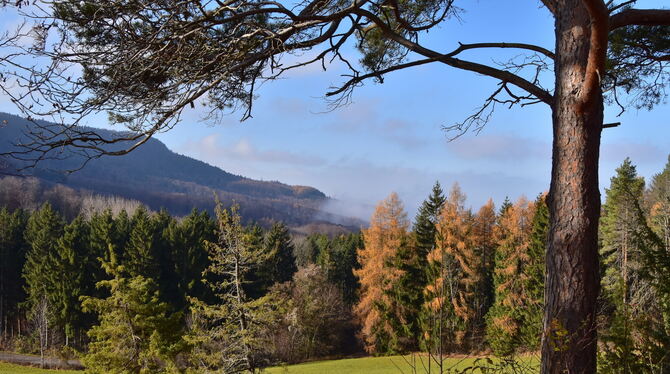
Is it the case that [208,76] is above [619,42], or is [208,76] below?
below

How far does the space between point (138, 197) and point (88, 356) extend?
425ft

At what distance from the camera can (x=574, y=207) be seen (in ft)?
12.7

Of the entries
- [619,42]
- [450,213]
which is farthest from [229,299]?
[450,213]

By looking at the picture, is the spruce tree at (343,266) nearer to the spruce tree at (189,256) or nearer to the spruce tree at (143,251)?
the spruce tree at (189,256)

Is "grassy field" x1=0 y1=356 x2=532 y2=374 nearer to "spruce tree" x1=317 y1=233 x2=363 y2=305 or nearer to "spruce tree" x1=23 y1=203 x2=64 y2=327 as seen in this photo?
"spruce tree" x1=23 y1=203 x2=64 y2=327

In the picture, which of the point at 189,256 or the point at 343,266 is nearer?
the point at 189,256

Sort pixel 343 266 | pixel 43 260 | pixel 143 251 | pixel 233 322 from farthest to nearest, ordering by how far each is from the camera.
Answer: pixel 343 266, pixel 143 251, pixel 43 260, pixel 233 322

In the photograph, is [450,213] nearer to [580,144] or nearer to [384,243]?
[384,243]

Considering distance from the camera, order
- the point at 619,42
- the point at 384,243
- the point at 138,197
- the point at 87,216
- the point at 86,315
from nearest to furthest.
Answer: the point at 619,42 → the point at 384,243 → the point at 86,315 → the point at 87,216 → the point at 138,197

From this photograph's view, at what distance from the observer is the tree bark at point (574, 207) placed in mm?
3721

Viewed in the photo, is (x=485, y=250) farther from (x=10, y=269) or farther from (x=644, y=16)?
(x=10, y=269)

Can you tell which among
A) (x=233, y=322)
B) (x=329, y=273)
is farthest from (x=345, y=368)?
(x=233, y=322)

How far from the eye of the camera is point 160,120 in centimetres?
456

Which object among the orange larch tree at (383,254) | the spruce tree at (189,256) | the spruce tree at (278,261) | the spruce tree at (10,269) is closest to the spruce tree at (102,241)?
the spruce tree at (189,256)
